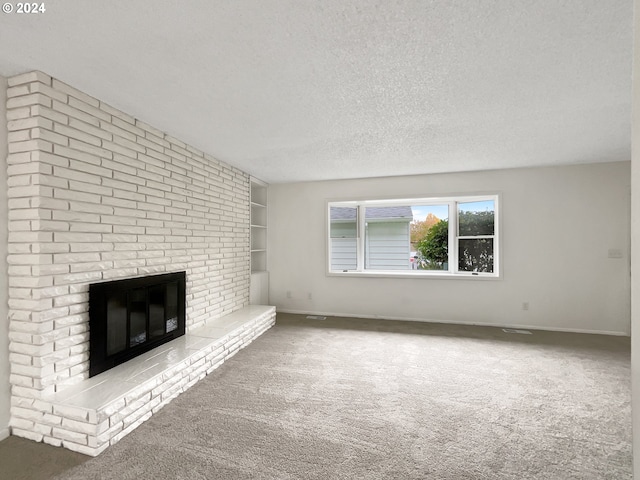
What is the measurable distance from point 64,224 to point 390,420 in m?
2.68

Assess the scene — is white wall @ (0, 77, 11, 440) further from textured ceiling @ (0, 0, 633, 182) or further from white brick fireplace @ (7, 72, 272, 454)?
textured ceiling @ (0, 0, 633, 182)

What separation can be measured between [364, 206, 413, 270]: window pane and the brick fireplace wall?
3325 mm

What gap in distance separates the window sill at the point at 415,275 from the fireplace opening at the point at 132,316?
8.75 ft

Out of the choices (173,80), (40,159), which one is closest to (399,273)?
(173,80)

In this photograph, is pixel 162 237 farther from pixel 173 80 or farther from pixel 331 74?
pixel 331 74

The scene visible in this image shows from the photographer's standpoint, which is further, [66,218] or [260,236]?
[260,236]

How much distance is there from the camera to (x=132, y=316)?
2484 mm

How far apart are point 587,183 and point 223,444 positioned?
208 inches

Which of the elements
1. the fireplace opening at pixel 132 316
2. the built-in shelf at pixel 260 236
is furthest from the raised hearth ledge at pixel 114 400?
the built-in shelf at pixel 260 236

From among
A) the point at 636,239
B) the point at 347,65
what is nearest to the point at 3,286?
the point at 347,65

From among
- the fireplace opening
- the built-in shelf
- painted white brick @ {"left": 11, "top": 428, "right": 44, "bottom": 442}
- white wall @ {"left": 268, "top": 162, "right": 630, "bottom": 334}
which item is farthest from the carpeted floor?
the built-in shelf

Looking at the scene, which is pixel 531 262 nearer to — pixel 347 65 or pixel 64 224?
pixel 347 65

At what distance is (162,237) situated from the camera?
286cm

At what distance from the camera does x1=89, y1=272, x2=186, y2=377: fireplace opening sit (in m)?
2.16
